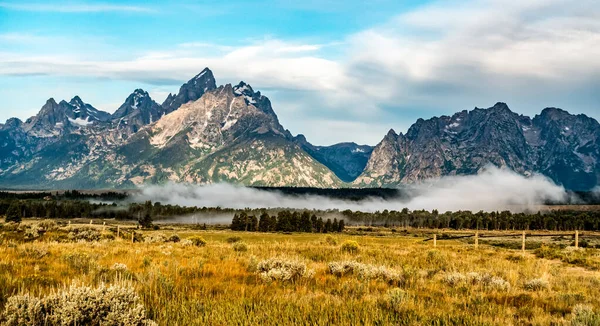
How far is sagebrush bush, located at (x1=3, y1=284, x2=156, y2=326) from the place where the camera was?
23.5ft

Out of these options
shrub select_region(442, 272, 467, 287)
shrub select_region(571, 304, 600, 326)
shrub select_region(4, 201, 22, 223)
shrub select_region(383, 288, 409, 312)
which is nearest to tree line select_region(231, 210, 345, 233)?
shrub select_region(4, 201, 22, 223)

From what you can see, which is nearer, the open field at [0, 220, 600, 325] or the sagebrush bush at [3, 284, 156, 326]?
the sagebrush bush at [3, 284, 156, 326]

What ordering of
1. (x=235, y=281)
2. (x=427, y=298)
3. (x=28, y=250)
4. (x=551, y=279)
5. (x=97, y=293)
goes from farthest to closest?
1. (x=28, y=250)
2. (x=551, y=279)
3. (x=235, y=281)
4. (x=427, y=298)
5. (x=97, y=293)

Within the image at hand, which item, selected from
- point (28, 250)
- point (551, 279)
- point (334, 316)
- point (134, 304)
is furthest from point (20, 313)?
point (551, 279)

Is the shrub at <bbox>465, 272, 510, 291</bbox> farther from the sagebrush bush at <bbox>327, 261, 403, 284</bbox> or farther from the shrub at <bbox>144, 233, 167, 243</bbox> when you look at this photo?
the shrub at <bbox>144, 233, 167, 243</bbox>

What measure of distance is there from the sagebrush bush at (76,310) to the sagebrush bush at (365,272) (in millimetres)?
7907

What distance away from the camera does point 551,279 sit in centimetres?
1633

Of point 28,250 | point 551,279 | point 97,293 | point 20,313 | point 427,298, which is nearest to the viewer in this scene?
point 20,313

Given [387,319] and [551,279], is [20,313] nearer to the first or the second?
[387,319]

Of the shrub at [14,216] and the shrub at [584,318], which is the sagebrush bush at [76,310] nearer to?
the shrub at [584,318]

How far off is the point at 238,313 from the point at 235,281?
4.32 meters

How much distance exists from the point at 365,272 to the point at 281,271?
9.03ft

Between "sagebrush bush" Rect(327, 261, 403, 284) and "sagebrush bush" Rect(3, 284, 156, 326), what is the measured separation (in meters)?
7.91

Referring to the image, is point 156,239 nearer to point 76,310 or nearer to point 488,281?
point 488,281
